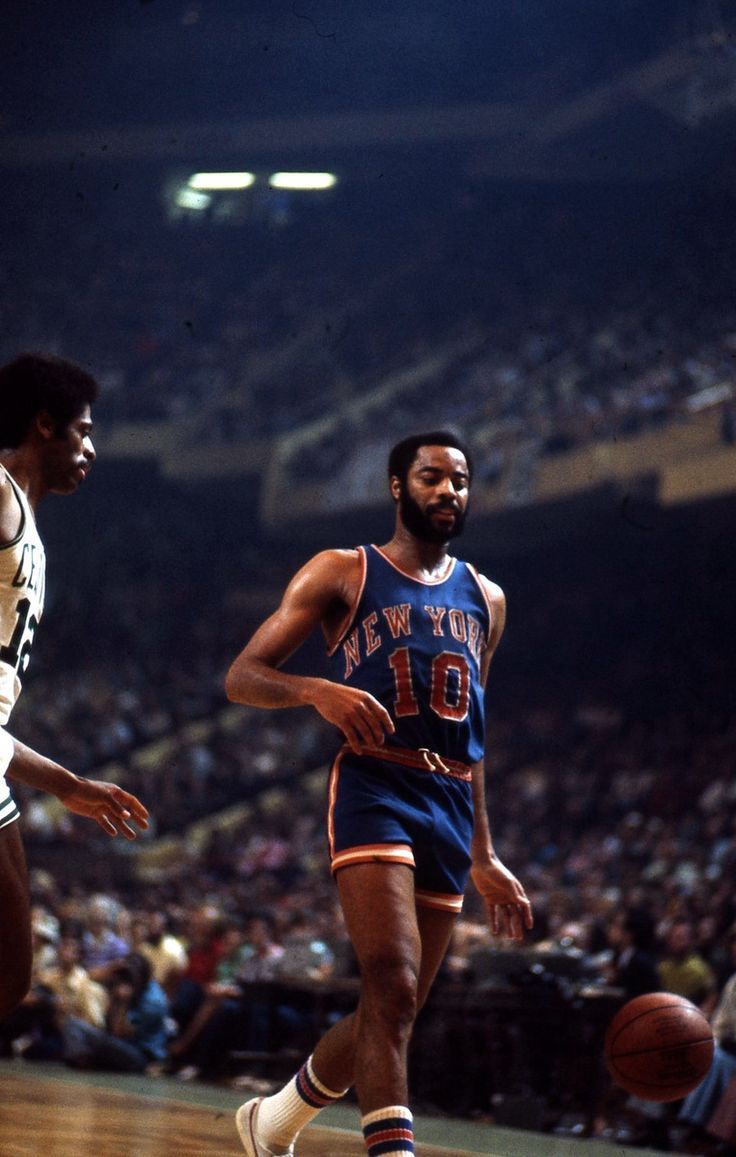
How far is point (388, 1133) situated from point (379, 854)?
0.68m

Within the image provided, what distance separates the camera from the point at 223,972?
457 inches

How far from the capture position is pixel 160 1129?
6.60m

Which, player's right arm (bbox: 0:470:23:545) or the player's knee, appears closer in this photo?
player's right arm (bbox: 0:470:23:545)

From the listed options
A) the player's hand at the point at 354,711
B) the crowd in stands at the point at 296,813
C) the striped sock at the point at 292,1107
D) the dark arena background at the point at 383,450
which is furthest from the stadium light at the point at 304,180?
the player's hand at the point at 354,711

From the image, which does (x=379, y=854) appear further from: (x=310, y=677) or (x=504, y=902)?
(x=504, y=902)

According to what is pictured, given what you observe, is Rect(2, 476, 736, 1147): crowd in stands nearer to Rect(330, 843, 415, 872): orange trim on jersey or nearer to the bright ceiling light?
Rect(330, 843, 415, 872): orange trim on jersey

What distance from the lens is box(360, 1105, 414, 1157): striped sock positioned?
12.1ft

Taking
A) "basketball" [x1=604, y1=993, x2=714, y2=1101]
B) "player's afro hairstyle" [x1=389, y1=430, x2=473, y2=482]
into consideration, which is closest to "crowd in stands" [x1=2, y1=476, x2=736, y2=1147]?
"basketball" [x1=604, y1=993, x2=714, y2=1101]

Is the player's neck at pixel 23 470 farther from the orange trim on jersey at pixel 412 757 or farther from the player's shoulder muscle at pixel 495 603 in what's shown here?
the player's shoulder muscle at pixel 495 603

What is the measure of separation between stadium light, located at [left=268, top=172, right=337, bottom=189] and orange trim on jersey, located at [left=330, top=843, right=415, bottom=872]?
29.7 m

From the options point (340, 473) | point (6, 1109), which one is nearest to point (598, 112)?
point (340, 473)

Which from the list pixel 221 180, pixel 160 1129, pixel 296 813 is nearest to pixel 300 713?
pixel 296 813

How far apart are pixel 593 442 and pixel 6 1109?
15.6 meters

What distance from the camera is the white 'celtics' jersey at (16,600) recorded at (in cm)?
366
